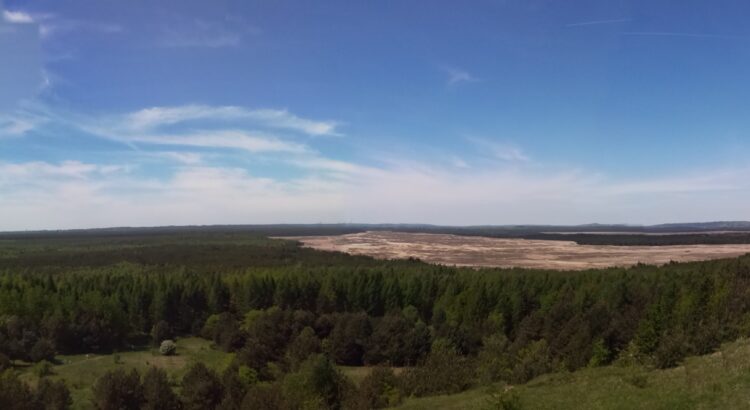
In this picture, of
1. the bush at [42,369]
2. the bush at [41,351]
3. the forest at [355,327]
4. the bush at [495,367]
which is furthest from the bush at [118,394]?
the bush at [41,351]

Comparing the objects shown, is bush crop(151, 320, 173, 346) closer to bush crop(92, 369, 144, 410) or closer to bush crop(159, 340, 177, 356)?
bush crop(159, 340, 177, 356)

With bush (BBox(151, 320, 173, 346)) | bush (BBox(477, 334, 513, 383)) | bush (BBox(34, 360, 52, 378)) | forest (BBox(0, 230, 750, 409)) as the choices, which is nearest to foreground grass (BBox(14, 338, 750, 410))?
forest (BBox(0, 230, 750, 409))

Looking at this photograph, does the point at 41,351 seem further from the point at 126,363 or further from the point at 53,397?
the point at 53,397

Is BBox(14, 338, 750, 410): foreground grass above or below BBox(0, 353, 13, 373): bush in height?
above

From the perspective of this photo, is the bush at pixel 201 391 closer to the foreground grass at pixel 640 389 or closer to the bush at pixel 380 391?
the bush at pixel 380 391

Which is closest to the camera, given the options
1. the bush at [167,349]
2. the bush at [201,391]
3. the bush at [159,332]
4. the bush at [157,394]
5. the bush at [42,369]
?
the bush at [157,394]

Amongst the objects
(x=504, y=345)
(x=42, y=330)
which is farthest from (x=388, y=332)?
(x=42, y=330)
